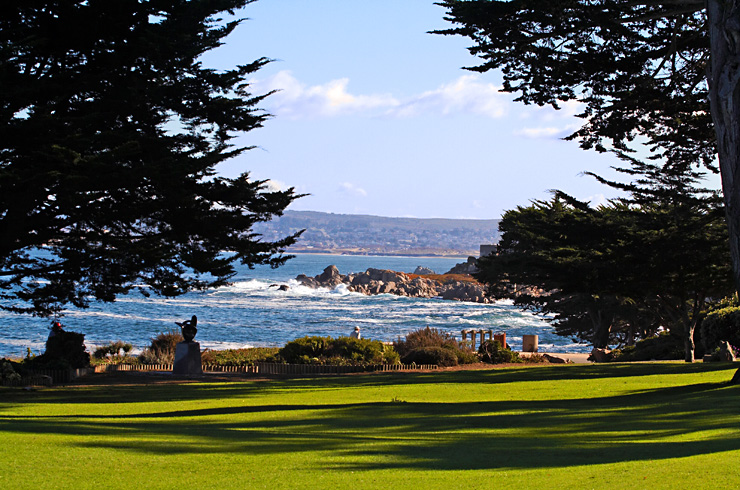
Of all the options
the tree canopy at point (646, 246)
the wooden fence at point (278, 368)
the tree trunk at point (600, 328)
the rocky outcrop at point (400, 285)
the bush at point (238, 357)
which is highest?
the rocky outcrop at point (400, 285)

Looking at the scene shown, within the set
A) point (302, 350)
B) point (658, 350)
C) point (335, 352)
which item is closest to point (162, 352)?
point (302, 350)

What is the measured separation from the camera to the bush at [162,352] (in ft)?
81.1

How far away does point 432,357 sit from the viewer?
83.3 feet

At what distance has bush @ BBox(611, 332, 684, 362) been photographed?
3003 cm

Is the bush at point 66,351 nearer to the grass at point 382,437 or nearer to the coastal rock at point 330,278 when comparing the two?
the grass at point 382,437

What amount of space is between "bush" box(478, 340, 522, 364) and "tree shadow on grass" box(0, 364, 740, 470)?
1202cm

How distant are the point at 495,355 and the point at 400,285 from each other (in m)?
94.2

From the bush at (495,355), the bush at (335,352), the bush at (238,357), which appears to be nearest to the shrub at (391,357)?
the bush at (335,352)

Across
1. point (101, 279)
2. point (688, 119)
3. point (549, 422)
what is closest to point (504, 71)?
point (688, 119)

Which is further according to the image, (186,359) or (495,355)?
(495,355)

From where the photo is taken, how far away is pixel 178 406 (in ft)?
44.5

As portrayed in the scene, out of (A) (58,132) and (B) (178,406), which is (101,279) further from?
(B) (178,406)

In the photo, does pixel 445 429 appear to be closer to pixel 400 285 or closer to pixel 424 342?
pixel 424 342

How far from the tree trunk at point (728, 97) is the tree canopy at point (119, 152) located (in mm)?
9939
